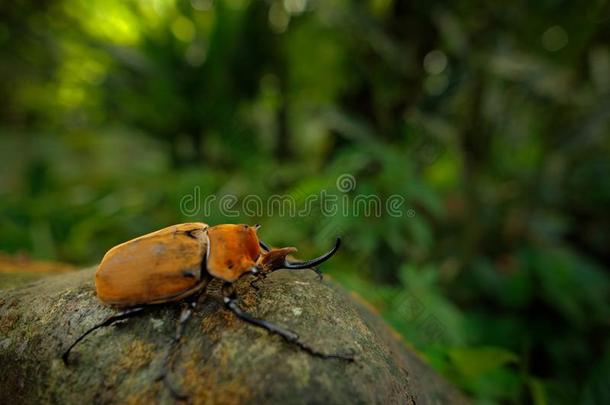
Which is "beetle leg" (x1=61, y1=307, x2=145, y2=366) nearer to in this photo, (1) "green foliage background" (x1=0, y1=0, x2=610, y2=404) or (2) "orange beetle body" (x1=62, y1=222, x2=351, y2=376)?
(2) "orange beetle body" (x1=62, y1=222, x2=351, y2=376)

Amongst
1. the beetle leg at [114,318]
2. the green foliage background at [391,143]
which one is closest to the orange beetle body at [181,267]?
the beetle leg at [114,318]

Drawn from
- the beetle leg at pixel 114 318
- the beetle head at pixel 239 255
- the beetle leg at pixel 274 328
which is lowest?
the beetle leg at pixel 114 318

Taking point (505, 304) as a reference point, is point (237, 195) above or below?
above

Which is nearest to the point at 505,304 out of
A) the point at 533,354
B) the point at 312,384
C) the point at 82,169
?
the point at 533,354

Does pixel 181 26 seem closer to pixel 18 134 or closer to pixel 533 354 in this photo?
pixel 533 354

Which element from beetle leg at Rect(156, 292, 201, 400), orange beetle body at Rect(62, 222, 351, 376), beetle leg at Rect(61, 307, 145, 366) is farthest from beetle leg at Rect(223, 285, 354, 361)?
beetle leg at Rect(61, 307, 145, 366)

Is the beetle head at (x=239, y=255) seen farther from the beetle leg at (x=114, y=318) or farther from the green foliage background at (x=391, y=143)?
the green foliage background at (x=391, y=143)

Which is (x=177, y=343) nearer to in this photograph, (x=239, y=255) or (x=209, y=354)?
(x=209, y=354)
